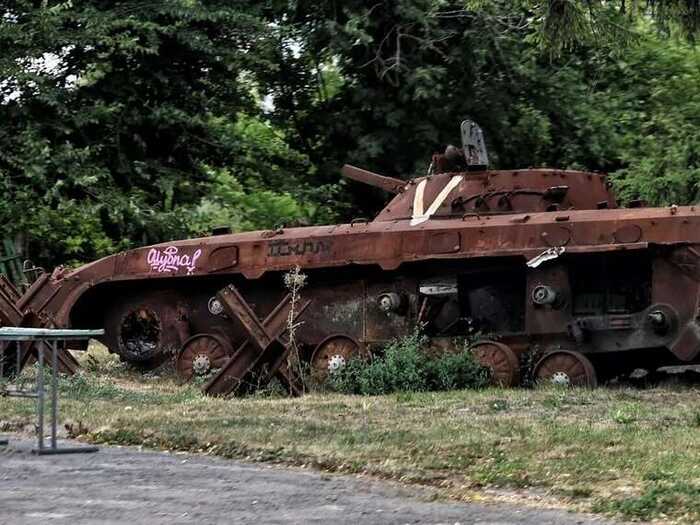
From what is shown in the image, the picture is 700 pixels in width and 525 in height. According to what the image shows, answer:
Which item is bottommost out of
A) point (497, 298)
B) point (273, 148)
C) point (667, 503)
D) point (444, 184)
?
point (667, 503)

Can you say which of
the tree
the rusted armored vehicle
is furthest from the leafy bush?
the tree

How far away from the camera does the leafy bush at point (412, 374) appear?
509 inches

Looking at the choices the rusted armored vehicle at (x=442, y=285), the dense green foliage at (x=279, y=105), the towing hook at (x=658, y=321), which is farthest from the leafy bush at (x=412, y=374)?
the dense green foliage at (x=279, y=105)

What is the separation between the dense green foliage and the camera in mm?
22830

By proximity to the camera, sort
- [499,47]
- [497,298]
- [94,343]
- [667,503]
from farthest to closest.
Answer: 1. [499,47]
2. [94,343]
3. [497,298]
4. [667,503]

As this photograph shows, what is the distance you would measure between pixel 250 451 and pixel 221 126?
55.4 feet

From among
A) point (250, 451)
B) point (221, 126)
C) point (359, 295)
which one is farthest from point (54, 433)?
point (221, 126)

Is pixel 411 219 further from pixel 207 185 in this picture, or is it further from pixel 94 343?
pixel 207 185

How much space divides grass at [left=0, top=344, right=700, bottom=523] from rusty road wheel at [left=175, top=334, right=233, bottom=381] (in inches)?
81.1

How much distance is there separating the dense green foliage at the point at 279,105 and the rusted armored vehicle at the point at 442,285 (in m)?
6.19

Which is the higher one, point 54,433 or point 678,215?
point 678,215

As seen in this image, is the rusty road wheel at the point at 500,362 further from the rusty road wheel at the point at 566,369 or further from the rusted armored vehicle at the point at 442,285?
the rusty road wheel at the point at 566,369

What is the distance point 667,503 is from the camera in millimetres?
6723

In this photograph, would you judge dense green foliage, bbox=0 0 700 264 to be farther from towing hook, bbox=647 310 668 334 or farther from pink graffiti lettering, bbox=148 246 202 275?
towing hook, bbox=647 310 668 334
